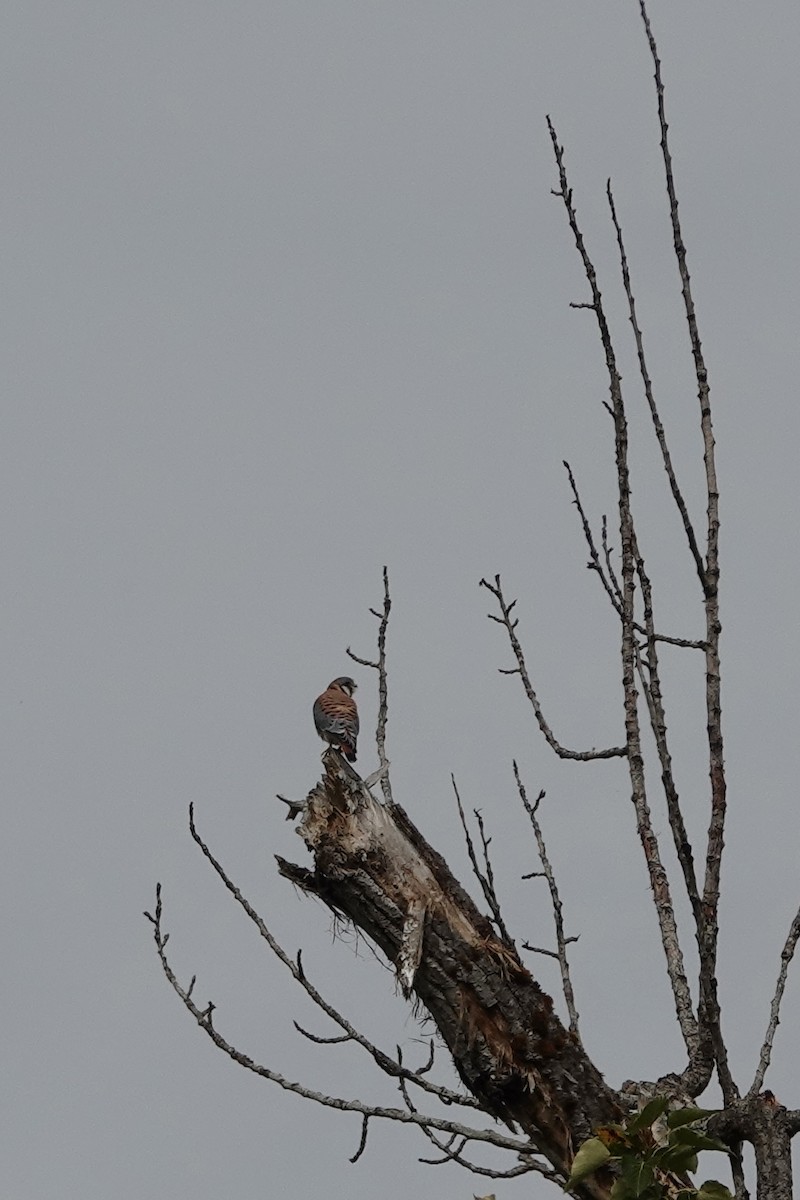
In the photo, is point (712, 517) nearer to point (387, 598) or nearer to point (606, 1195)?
point (606, 1195)

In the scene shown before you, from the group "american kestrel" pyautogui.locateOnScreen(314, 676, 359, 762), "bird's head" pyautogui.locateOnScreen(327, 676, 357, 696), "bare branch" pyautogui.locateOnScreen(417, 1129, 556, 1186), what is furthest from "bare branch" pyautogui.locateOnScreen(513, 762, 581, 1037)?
"bird's head" pyautogui.locateOnScreen(327, 676, 357, 696)

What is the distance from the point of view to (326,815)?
369 cm

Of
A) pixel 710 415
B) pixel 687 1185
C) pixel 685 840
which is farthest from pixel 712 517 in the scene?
pixel 687 1185

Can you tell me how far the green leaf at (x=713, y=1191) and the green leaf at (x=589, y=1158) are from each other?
248mm

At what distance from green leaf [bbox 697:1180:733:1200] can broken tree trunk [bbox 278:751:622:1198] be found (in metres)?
0.29

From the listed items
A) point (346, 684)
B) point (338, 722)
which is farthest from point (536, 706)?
point (346, 684)

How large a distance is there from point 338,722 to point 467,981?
5.59 metres

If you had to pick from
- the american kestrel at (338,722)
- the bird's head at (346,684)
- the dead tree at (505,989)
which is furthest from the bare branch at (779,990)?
the bird's head at (346,684)

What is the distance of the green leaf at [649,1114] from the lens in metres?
3.15

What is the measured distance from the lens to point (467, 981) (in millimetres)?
3525

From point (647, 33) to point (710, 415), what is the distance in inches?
50.1

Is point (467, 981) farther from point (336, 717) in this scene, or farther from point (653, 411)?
point (336, 717)

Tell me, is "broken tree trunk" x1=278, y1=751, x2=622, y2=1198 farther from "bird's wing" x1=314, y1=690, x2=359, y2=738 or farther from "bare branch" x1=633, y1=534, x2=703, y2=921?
"bird's wing" x1=314, y1=690, x2=359, y2=738

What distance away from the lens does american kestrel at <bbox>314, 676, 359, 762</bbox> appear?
29.7 feet
